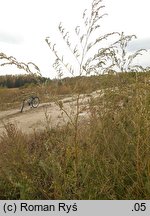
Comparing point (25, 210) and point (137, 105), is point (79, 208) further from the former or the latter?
point (137, 105)

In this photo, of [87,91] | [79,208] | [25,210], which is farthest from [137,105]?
[25,210]

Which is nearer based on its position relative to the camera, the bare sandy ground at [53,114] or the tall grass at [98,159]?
the tall grass at [98,159]

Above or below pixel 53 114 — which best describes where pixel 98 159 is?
above

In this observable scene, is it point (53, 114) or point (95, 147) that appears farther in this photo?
point (53, 114)

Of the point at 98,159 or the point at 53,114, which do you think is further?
the point at 53,114

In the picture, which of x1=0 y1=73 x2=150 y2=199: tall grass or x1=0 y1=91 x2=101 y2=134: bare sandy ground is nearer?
x1=0 y1=73 x2=150 y2=199: tall grass

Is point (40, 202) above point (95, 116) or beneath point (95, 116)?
beneath

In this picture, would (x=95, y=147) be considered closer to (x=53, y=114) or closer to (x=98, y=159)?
(x=98, y=159)

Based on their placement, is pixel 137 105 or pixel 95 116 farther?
pixel 95 116

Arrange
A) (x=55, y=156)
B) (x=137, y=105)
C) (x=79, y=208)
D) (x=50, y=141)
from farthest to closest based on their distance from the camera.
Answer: (x=50, y=141) < (x=55, y=156) < (x=137, y=105) < (x=79, y=208)

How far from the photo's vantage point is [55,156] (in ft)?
12.0

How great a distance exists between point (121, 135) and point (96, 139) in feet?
0.89

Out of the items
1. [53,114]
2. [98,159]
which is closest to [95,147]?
[98,159]

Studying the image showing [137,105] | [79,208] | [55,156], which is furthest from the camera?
[55,156]
